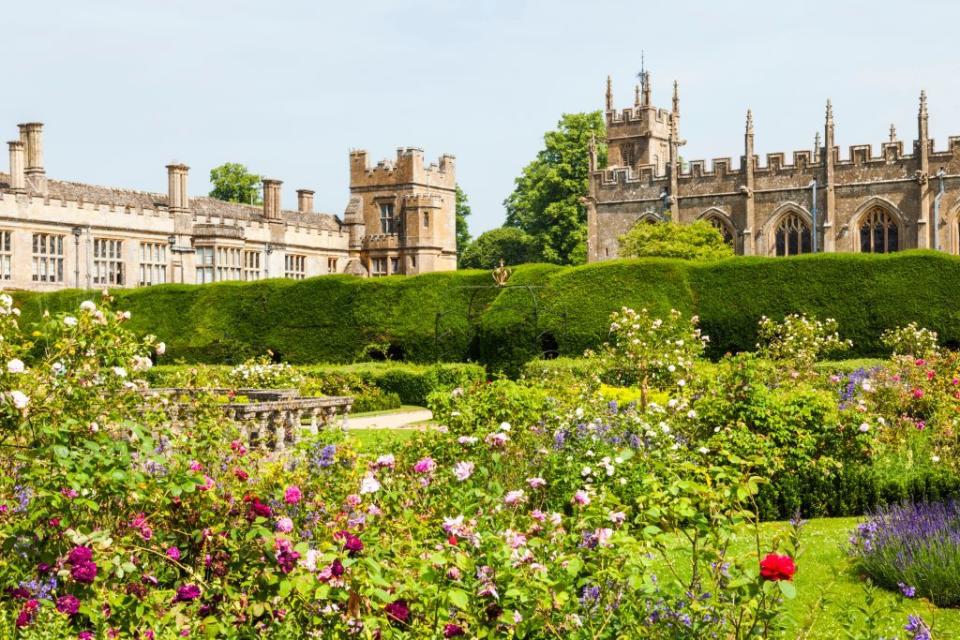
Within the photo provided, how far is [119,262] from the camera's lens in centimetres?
3784

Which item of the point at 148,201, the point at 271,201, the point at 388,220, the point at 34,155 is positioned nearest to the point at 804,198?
the point at 388,220

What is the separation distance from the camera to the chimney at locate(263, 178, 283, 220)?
44.6m

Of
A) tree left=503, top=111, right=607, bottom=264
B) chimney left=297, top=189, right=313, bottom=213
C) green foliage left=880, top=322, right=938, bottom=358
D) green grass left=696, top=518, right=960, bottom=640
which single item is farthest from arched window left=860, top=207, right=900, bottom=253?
green grass left=696, top=518, right=960, bottom=640

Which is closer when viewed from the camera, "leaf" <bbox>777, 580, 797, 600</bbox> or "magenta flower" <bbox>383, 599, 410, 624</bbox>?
"leaf" <bbox>777, 580, 797, 600</bbox>

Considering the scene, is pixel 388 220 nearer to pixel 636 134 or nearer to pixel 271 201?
pixel 271 201

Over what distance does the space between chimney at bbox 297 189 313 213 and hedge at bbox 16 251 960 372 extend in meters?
23.4

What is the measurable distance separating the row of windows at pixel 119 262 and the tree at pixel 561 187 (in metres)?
14.9

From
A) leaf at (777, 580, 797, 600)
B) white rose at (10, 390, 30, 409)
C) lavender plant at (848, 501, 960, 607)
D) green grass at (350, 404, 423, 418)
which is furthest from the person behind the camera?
green grass at (350, 404, 423, 418)

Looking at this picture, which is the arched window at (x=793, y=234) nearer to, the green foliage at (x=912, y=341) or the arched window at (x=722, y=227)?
the arched window at (x=722, y=227)

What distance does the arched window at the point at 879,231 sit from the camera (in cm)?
3625

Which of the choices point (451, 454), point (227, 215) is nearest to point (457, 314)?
point (451, 454)

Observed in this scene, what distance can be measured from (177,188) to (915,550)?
121 feet

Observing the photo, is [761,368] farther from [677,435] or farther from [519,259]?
[519,259]

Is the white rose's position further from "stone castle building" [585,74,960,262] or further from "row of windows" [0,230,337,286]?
"stone castle building" [585,74,960,262]
